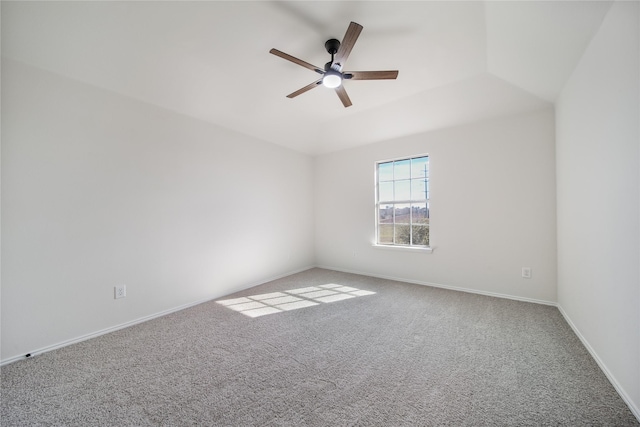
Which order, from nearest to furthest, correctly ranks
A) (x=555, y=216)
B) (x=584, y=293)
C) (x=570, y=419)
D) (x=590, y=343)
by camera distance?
(x=570, y=419) < (x=590, y=343) < (x=584, y=293) < (x=555, y=216)

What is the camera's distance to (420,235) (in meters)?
3.89

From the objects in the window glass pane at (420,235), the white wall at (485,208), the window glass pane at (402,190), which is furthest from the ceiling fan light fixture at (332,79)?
the window glass pane at (420,235)

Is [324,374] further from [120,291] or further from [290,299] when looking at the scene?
[120,291]

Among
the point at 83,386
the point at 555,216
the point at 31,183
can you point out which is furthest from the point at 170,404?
the point at 555,216

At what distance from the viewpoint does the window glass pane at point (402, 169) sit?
13.2ft

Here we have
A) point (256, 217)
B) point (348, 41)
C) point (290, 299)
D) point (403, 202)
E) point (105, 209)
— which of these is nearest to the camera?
point (348, 41)

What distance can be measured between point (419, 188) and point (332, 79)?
2.43 m

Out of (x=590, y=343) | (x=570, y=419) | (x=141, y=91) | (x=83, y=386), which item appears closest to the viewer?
(x=570, y=419)

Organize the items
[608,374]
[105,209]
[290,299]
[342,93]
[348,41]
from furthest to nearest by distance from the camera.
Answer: [290,299]
[342,93]
[105,209]
[348,41]
[608,374]

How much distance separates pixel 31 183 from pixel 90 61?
3.80 feet

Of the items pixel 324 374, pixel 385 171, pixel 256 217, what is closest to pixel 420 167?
pixel 385 171

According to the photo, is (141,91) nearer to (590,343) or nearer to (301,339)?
(301,339)

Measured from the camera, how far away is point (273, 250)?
4.17 metres

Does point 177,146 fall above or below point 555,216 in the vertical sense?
above
